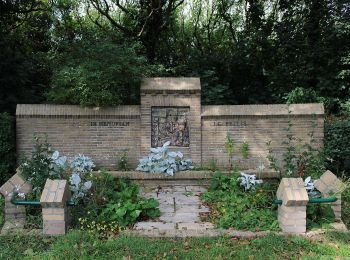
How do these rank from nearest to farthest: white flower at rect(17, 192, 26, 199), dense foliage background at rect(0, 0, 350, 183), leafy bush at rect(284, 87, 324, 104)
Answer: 1. white flower at rect(17, 192, 26, 199)
2. dense foliage background at rect(0, 0, 350, 183)
3. leafy bush at rect(284, 87, 324, 104)

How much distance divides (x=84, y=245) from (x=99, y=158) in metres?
3.82

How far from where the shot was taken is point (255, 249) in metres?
5.24

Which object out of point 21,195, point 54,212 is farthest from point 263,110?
point 21,195

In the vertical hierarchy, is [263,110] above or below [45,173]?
above

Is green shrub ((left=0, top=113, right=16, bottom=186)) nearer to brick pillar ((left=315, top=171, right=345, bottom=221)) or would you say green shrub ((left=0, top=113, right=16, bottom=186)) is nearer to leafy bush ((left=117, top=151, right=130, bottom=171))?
leafy bush ((left=117, top=151, right=130, bottom=171))

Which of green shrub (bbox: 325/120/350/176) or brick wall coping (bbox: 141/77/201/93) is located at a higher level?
brick wall coping (bbox: 141/77/201/93)

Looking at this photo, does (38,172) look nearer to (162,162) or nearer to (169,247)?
(169,247)

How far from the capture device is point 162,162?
8273 mm

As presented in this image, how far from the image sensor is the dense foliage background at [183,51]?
915 centimetres

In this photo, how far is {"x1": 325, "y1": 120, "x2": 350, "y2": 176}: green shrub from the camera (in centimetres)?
877

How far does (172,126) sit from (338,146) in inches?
143

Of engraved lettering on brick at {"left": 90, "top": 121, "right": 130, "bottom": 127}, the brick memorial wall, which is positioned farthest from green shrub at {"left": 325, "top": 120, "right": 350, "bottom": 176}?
engraved lettering on brick at {"left": 90, "top": 121, "right": 130, "bottom": 127}

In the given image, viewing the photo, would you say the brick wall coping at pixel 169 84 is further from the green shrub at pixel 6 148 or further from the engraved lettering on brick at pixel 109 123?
the green shrub at pixel 6 148

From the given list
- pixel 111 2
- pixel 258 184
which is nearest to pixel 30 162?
pixel 258 184
